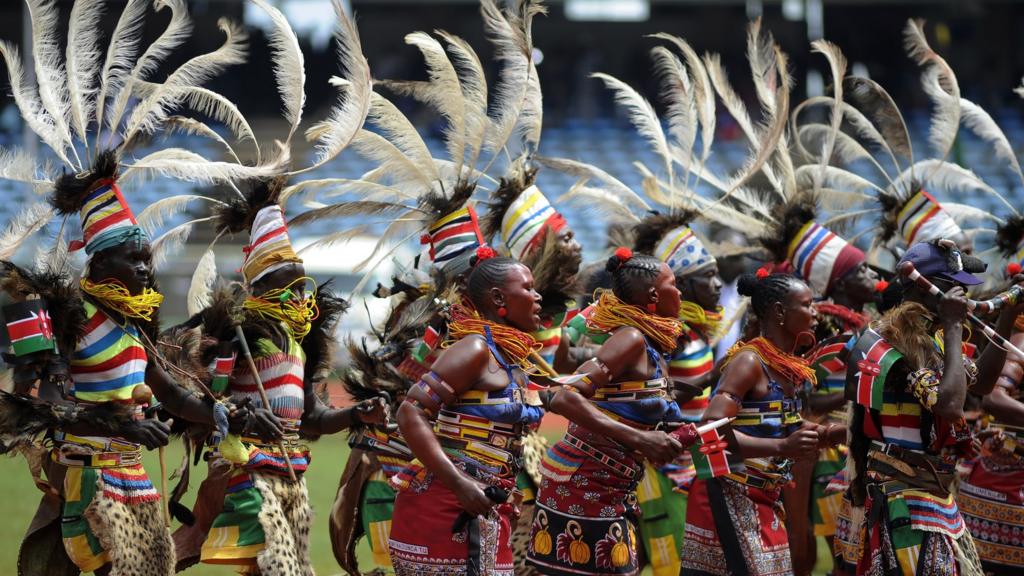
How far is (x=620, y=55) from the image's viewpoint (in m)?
28.8

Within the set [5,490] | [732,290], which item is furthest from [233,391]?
[5,490]

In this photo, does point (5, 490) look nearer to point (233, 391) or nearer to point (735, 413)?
point (233, 391)

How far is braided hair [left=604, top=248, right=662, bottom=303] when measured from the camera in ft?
20.9

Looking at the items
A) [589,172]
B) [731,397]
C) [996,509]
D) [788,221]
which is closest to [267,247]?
[731,397]

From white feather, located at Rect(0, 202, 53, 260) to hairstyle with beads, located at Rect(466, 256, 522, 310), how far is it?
2075 millimetres

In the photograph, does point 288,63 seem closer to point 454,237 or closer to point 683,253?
point 454,237

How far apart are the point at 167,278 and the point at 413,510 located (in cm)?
1567

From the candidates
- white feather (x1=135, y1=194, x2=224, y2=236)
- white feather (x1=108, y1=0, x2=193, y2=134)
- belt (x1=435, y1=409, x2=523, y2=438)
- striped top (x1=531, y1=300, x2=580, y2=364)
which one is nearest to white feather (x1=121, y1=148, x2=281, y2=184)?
white feather (x1=108, y1=0, x2=193, y2=134)

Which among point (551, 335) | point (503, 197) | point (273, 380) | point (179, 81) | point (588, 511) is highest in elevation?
point (179, 81)

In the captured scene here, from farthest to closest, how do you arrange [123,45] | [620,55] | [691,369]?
[620,55] < [691,369] < [123,45]

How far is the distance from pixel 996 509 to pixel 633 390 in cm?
257

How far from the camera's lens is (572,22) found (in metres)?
29.2

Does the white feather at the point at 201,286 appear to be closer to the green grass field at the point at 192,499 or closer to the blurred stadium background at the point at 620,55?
the green grass field at the point at 192,499

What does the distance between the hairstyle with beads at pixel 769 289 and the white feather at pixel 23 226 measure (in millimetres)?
3485
